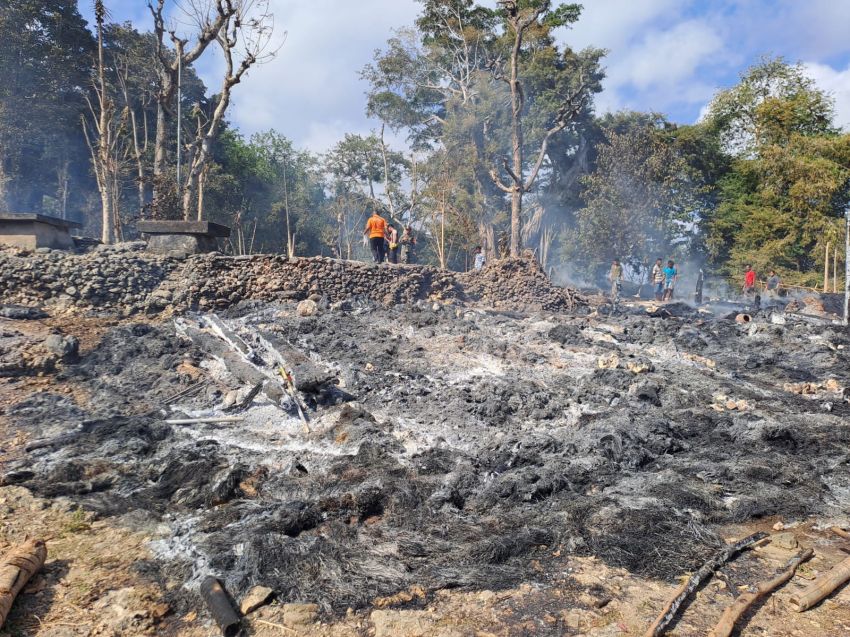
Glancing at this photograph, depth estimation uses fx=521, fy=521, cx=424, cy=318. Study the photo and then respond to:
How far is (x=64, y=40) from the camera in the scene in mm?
22484

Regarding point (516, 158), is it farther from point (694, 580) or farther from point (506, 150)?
point (694, 580)

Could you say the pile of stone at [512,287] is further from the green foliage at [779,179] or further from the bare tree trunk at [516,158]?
the green foliage at [779,179]

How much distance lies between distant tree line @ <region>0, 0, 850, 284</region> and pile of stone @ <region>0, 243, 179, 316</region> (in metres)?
9.79

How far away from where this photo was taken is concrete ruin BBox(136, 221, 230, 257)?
10477mm

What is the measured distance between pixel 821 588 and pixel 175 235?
11039mm

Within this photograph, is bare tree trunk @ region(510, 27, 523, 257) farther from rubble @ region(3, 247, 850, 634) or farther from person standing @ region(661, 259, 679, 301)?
rubble @ region(3, 247, 850, 634)

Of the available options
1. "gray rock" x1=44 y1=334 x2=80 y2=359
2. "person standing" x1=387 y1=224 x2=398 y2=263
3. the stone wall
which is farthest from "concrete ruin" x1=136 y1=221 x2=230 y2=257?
"person standing" x1=387 y1=224 x2=398 y2=263

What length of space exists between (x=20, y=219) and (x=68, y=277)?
1.53 metres

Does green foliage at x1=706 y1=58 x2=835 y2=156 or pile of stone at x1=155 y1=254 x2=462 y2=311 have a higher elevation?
green foliage at x1=706 y1=58 x2=835 y2=156

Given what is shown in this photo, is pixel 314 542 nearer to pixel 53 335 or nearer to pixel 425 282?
pixel 53 335

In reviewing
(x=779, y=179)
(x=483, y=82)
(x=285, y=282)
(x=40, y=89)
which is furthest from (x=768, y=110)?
(x=40, y=89)

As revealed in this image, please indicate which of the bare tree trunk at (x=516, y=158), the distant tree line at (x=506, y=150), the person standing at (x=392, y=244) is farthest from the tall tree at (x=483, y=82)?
the person standing at (x=392, y=244)

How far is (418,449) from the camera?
561 centimetres

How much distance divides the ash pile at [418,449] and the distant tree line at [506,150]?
38.5 feet
